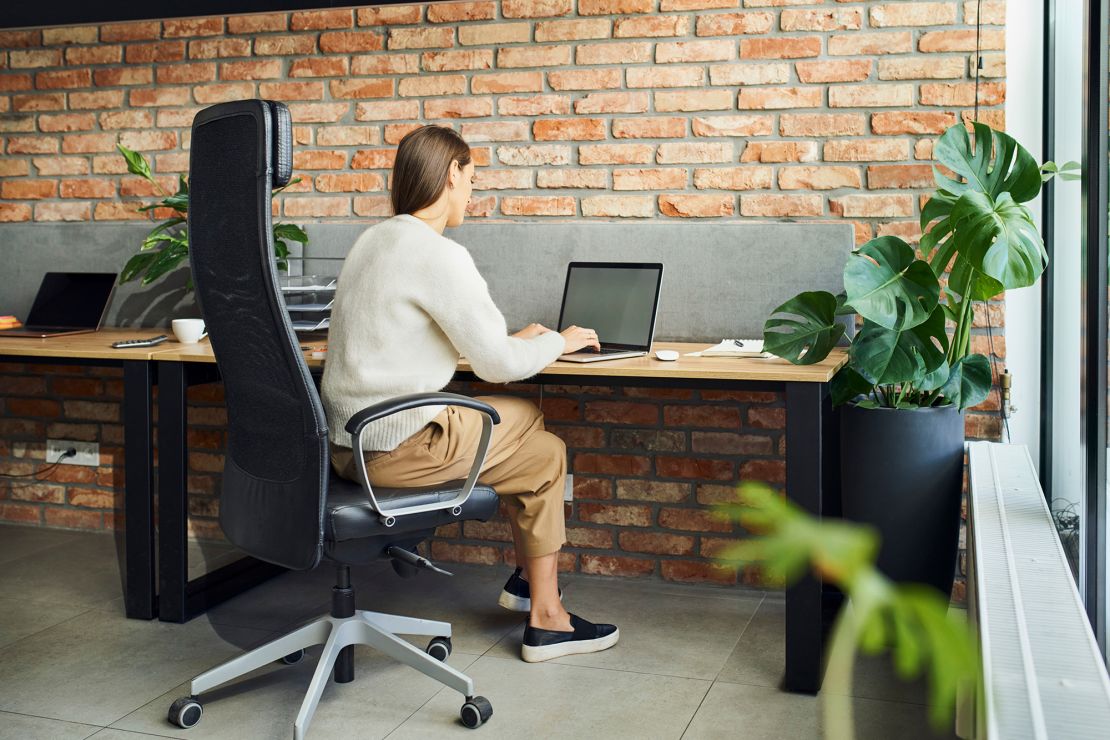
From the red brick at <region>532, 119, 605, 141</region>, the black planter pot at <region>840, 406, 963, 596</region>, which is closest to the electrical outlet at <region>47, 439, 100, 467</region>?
the red brick at <region>532, 119, 605, 141</region>

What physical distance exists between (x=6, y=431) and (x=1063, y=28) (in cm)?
380

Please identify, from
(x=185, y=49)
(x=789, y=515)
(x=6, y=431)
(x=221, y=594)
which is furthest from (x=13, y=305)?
(x=789, y=515)

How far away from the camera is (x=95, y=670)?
8.04 ft

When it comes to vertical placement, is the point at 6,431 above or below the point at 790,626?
above

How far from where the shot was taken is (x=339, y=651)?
2275 mm

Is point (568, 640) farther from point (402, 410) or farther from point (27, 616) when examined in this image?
point (27, 616)

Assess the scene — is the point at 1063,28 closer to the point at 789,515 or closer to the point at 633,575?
the point at 633,575

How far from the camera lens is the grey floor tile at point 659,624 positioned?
2512 millimetres

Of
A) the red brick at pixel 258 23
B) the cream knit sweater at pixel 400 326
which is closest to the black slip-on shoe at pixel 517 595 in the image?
the cream knit sweater at pixel 400 326

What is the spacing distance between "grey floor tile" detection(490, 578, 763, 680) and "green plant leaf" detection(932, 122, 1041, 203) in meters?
1.28

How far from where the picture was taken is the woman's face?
2.40m

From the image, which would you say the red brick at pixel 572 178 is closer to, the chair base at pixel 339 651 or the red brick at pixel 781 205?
the red brick at pixel 781 205

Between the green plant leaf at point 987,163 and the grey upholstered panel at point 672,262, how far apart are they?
0.56m

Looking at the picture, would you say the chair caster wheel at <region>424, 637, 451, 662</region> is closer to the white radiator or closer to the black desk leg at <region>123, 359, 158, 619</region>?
the black desk leg at <region>123, 359, 158, 619</region>
